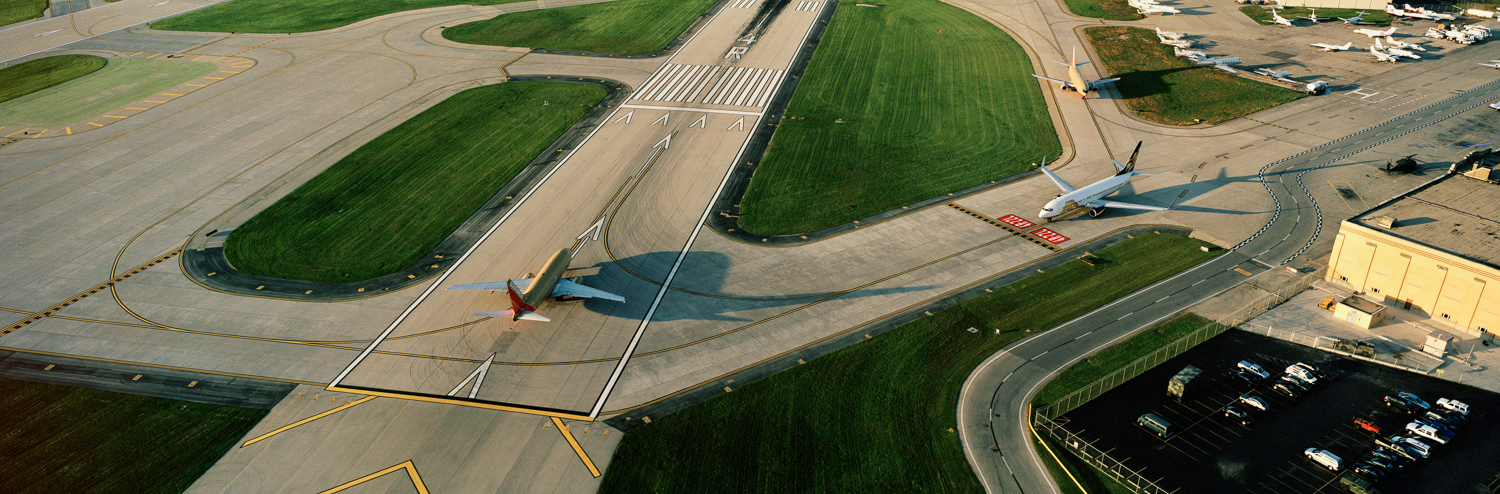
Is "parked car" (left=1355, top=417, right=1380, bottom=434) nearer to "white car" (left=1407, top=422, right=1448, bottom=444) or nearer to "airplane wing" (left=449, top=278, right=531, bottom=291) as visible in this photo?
"white car" (left=1407, top=422, right=1448, bottom=444)

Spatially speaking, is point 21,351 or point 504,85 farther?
point 504,85

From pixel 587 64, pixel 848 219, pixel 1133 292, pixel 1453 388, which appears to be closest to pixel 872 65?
pixel 587 64

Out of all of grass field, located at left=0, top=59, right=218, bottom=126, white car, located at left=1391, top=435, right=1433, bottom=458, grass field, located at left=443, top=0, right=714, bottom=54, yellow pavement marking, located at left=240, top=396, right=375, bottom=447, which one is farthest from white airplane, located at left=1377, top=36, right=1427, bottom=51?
grass field, located at left=0, top=59, right=218, bottom=126

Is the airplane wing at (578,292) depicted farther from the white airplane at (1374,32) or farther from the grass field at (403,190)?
the white airplane at (1374,32)

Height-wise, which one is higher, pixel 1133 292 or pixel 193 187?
pixel 193 187

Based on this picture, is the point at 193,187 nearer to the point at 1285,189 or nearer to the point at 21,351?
the point at 21,351

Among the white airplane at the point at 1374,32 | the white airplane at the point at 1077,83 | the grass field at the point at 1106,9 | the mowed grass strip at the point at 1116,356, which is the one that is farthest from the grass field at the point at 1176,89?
the mowed grass strip at the point at 1116,356
